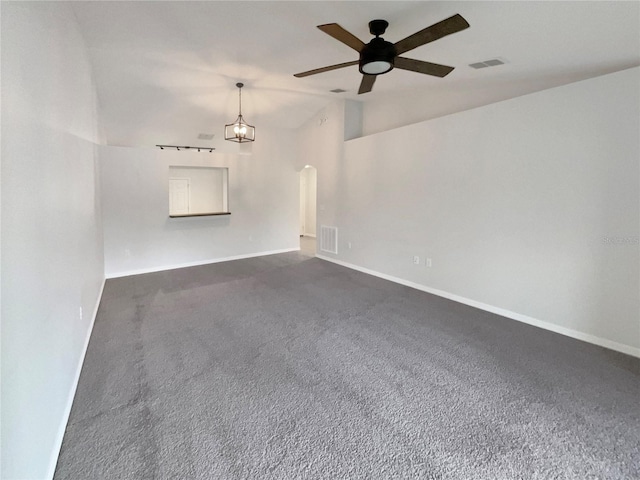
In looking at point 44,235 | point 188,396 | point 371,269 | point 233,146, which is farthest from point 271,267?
point 44,235

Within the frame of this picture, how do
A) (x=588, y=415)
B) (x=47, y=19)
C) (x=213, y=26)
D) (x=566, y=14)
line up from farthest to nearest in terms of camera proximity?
(x=213, y=26)
(x=566, y=14)
(x=588, y=415)
(x=47, y=19)

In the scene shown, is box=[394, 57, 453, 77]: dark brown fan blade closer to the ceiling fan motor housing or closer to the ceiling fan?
the ceiling fan

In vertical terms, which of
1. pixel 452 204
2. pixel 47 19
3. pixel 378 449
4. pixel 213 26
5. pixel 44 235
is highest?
pixel 213 26

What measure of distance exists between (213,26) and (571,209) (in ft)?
13.5

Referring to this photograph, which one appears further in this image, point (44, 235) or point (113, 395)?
point (113, 395)

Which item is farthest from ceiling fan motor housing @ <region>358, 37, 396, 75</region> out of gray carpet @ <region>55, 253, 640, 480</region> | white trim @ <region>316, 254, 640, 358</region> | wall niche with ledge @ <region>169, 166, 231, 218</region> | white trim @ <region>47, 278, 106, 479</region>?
wall niche with ledge @ <region>169, 166, 231, 218</region>

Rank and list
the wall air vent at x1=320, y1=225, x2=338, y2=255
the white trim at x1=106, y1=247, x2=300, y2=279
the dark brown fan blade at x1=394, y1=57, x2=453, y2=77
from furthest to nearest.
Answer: the wall air vent at x1=320, y1=225, x2=338, y2=255 → the white trim at x1=106, y1=247, x2=300, y2=279 → the dark brown fan blade at x1=394, y1=57, x2=453, y2=77

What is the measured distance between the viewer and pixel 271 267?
6.24 meters

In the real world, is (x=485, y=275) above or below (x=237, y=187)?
below

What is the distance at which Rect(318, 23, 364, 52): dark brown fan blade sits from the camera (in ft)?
7.41

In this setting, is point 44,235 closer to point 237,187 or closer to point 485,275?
point 485,275

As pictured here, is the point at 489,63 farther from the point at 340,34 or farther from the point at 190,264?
the point at 190,264

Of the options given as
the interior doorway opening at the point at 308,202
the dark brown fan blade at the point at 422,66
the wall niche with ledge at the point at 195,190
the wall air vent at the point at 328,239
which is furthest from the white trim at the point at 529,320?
the interior doorway opening at the point at 308,202

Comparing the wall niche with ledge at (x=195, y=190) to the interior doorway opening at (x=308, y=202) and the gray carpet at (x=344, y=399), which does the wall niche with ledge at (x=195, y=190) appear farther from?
the gray carpet at (x=344, y=399)
